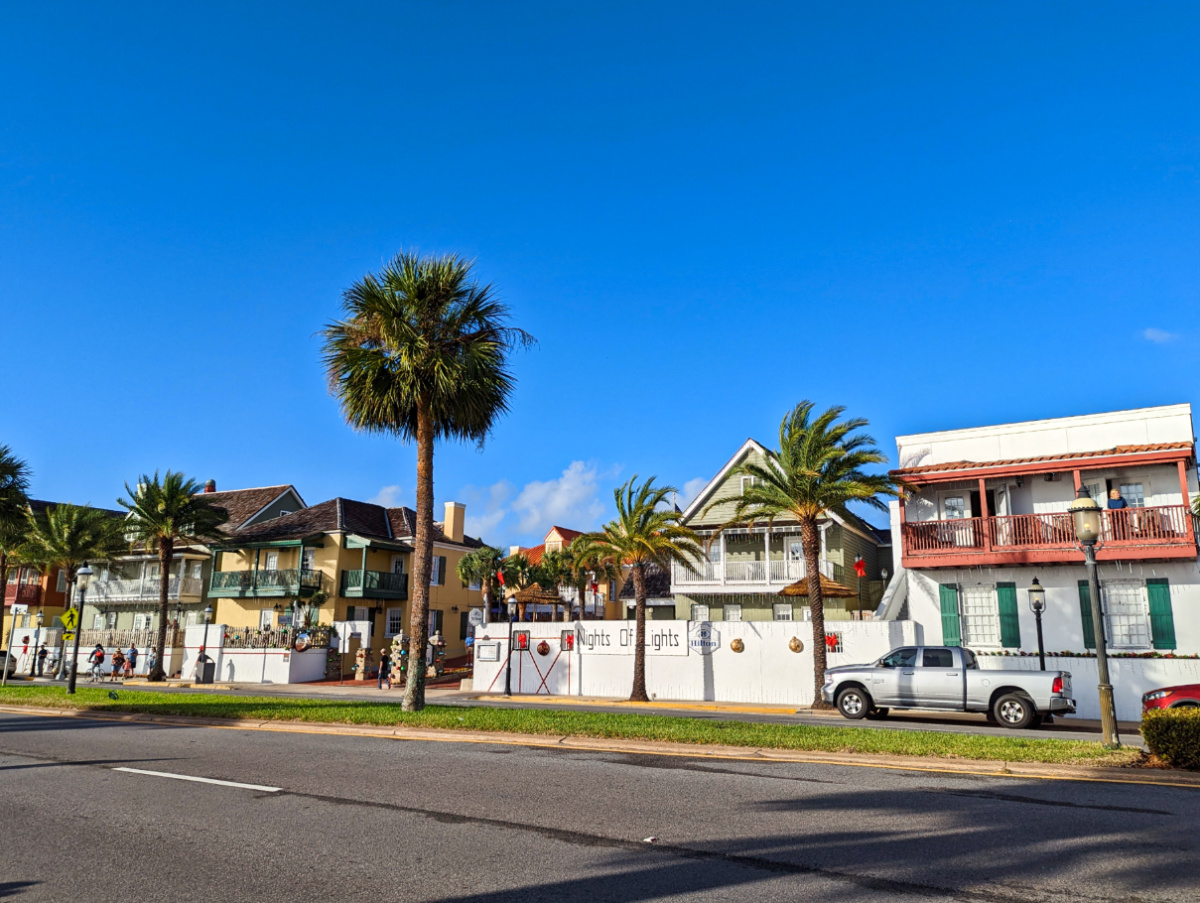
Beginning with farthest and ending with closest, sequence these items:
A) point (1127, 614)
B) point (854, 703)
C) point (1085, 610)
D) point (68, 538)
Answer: point (68, 538), point (1085, 610), point (1127, 614), point (854, 703)

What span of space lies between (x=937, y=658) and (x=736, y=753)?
10.6 meters

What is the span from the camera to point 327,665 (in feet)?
128

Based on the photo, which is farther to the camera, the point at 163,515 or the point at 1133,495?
the point at 163,515

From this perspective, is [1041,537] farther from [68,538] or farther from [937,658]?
[68,538]

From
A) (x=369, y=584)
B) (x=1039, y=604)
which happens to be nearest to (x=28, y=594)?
(x=369, y=584)

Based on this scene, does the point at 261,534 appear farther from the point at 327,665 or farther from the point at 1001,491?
the point at 1001,491

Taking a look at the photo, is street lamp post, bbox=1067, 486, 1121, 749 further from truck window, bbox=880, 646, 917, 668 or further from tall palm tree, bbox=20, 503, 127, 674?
tall palm tree, bbox=20, 503, 127, 674

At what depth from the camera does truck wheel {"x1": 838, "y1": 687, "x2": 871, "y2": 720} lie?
69.1ft

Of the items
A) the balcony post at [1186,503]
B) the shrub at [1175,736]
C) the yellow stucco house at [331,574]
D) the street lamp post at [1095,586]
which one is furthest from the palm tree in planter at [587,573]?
the shrub at [1175,736]

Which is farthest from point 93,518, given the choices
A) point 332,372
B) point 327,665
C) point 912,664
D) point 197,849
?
point 197,849

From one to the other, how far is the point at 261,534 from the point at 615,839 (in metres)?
43.4

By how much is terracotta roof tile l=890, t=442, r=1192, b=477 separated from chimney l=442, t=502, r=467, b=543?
96.1 ft

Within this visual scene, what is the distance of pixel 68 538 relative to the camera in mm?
43344

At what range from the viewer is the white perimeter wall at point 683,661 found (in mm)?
26562
